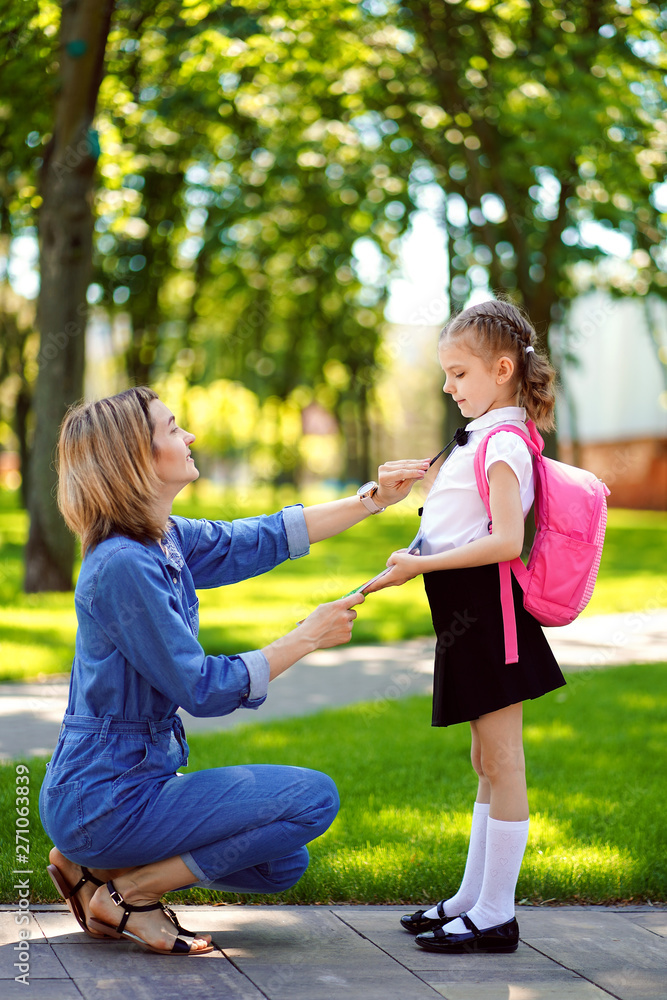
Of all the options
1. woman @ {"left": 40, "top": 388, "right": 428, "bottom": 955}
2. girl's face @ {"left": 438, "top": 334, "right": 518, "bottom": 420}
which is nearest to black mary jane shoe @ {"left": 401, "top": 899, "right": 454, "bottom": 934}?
woman @ {"left": 40, "top": 388, "right": 428, "bottom": 955}

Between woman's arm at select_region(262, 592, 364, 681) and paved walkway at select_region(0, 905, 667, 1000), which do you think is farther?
woman's arm at select_region(262, 592, 364, 681)

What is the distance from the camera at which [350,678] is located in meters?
7.68

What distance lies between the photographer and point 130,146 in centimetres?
1550

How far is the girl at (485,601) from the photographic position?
300 centimetres

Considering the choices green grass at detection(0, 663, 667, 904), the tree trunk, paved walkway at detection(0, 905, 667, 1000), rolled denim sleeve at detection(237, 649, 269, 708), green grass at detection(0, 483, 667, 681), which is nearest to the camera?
paved walkway at detection(0, 905, 667, 1000)

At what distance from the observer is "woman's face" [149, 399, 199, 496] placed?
299 cm

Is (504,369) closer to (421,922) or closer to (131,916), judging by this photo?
(421,922)

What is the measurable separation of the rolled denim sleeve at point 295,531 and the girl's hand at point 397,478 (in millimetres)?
259

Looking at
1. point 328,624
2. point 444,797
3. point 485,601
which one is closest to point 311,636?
point 328,624

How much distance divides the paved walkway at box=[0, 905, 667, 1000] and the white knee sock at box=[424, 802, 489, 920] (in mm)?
170

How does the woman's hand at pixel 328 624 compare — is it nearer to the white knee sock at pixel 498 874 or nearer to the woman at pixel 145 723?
the woman at pixel 145 723

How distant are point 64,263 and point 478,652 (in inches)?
328

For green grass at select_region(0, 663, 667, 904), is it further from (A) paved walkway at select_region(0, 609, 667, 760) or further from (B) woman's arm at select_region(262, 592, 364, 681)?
(B) woman's arm at select_region(262, 592, 364, 681)

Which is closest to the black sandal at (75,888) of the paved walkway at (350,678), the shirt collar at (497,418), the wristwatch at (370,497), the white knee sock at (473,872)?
the white knee sock at (473,872)
